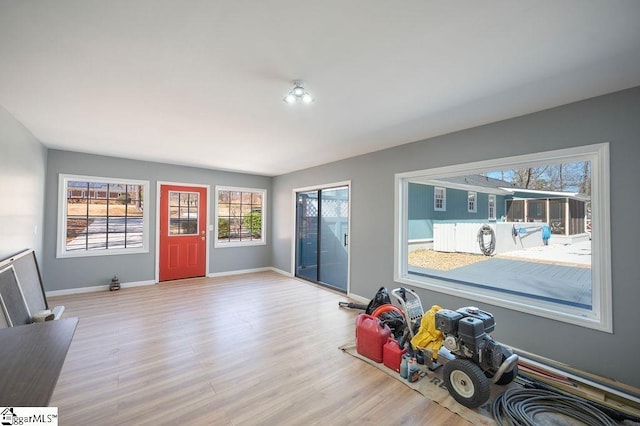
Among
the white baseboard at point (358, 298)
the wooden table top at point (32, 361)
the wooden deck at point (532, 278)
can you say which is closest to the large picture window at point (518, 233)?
the wooden deck at point (532, 278)

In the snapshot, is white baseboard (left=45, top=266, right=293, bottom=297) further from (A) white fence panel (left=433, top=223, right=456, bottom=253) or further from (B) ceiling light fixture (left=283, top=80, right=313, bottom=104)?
(B) ceiling light fixture (left=283, top=80, right=313, bottom=104)

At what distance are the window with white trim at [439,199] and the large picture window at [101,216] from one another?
534 centimetres

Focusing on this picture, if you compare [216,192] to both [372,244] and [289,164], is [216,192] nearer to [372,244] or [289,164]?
[289,164]

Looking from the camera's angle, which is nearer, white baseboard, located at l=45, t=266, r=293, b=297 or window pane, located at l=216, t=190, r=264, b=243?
white baseboard, located at l=45, t=266, r=293, b=297

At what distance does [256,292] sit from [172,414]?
3.06 meters

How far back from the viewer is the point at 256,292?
5008 mm

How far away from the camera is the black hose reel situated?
366 cm

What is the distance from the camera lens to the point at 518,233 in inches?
129

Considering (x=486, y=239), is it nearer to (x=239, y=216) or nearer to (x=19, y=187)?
(x=239, y=216)

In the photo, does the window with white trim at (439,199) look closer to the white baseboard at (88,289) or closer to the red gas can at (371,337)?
the red gas can at (371,337)

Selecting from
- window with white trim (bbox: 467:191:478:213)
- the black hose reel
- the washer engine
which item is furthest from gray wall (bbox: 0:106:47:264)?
the black hose reel

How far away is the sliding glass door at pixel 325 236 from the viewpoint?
18.7ft

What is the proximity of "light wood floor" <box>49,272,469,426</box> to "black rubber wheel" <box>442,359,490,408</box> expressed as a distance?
0.18 meters

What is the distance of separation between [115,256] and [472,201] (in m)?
6.17
